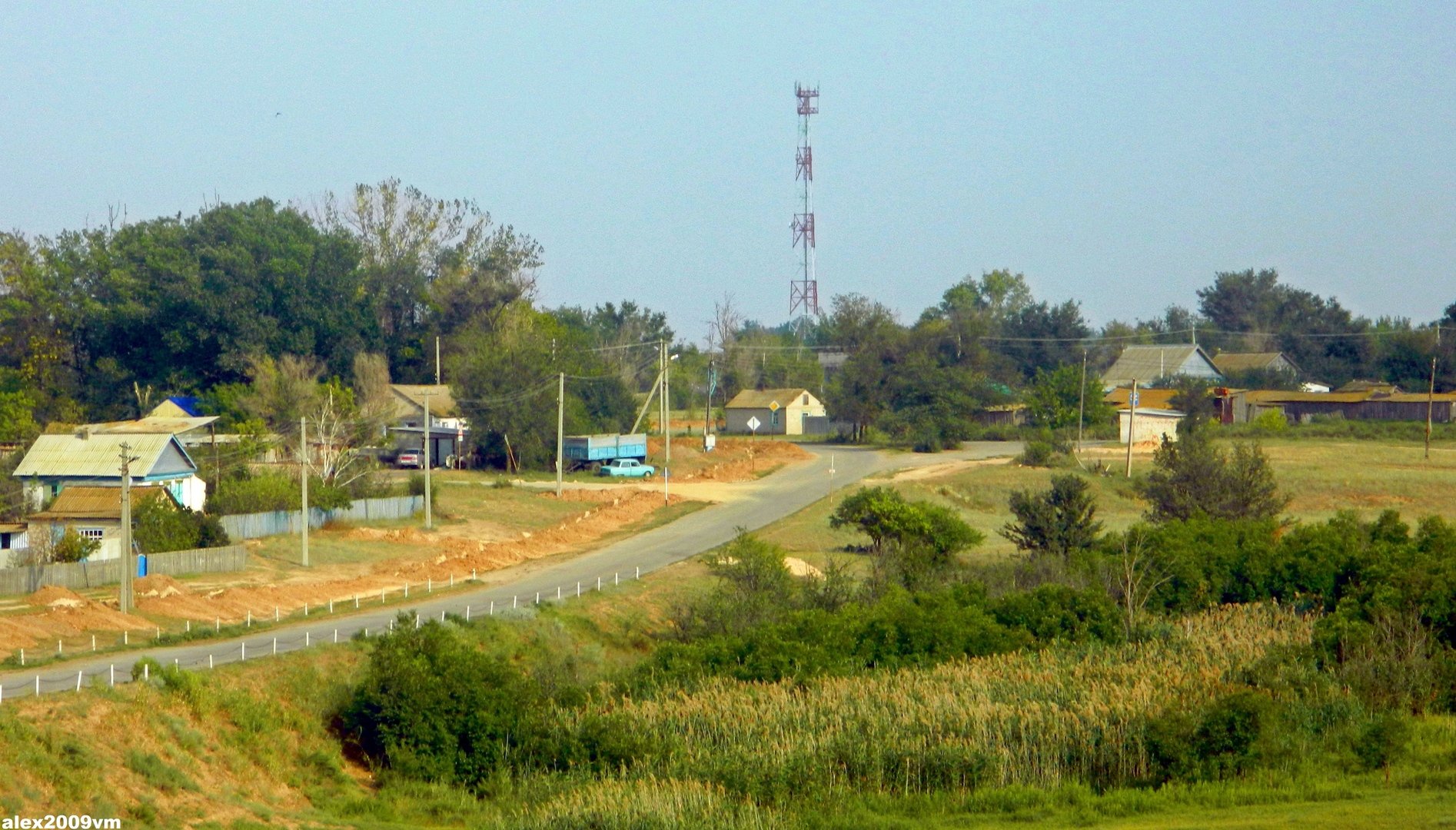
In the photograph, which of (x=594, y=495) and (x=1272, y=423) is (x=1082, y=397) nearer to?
(x=1272, y=423)

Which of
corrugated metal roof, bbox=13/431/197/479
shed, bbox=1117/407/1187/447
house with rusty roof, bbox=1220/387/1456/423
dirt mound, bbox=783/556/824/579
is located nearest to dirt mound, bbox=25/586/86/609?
corrugated metal roof, bbox=13/431/197/479

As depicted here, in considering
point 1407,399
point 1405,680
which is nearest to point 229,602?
point 1405,680

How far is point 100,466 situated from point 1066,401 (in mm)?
60248

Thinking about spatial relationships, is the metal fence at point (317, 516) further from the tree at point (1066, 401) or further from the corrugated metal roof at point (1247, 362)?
the corrugated metal roof at point (1247, 362)

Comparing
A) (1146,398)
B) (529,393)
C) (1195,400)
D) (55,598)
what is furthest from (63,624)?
(1146,398)

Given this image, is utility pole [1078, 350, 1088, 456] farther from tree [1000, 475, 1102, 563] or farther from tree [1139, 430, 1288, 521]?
tree [1000, 475, 1102, 563]

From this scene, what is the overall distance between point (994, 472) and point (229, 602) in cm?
4183

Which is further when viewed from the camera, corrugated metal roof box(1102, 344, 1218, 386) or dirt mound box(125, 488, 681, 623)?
corrugated metal roof box(1102, 344, 1218, 386)

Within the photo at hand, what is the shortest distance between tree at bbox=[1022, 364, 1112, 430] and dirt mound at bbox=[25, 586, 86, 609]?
64.0 m

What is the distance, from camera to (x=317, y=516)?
5203cm

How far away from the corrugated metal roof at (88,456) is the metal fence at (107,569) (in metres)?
7.92

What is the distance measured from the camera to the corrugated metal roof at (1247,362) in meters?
118

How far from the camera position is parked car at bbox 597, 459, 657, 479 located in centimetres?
7294

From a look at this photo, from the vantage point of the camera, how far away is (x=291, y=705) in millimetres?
26312
